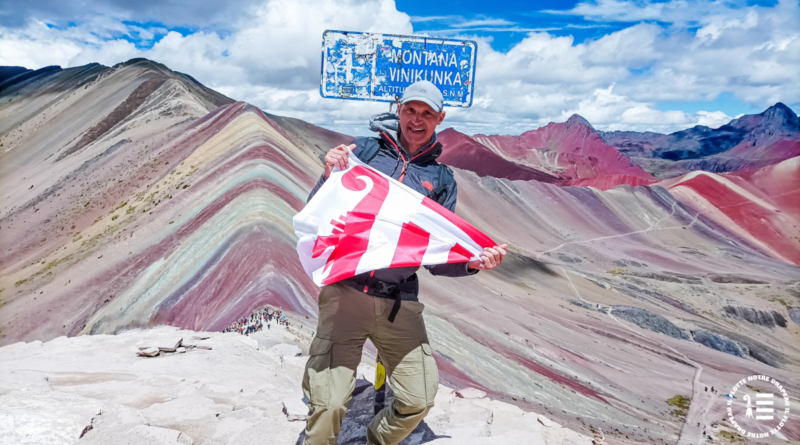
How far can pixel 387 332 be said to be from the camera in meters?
3.25

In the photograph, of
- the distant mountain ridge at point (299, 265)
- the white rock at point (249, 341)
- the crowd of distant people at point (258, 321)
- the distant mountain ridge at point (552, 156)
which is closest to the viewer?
the white rock at point (249, 341)

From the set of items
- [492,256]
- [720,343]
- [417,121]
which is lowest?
[720,343]

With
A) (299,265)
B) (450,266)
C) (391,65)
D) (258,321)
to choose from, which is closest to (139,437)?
(450,266)

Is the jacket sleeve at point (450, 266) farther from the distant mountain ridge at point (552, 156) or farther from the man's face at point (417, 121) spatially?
the distant mountain ridge at point (552, 156)

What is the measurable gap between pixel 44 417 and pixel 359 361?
7.46 ft

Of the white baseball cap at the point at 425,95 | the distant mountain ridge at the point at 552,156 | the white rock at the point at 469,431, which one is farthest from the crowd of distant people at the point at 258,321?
the distant mountain ridge at the point at 552,156

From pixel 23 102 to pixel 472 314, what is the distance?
180 feet

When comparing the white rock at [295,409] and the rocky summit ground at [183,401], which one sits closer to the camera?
the rocky summit ground at [183,401]

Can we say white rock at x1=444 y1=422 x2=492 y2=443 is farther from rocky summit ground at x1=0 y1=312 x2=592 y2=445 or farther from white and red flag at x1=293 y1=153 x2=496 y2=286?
white and red flag at x1=293 y1=153 x2=496 y2=286

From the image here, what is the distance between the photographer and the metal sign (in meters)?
4.95

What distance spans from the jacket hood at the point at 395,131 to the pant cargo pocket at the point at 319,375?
4.79 feet

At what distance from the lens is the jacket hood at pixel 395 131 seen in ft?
11.8

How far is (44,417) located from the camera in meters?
3.48

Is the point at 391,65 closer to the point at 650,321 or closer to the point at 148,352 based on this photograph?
the point at 148,352
